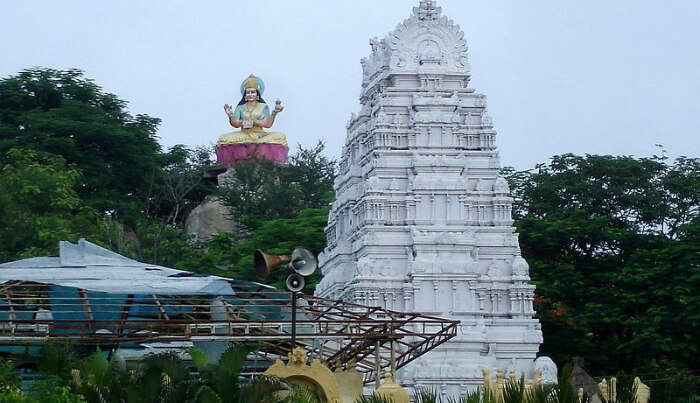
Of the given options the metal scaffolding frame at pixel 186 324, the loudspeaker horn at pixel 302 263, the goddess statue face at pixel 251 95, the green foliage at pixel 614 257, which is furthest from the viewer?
the goddess statue face at pixel 251 95

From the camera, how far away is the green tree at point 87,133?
71438mm

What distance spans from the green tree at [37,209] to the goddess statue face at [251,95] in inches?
953

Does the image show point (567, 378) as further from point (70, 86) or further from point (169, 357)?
point (70, 86)

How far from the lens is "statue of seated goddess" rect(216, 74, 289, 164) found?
283ft

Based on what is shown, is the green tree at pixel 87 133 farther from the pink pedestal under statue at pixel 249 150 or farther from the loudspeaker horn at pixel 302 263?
the loudspeaker horn at pixel 302 263

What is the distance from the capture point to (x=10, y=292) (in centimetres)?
3203

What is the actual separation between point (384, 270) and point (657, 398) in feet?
46.2

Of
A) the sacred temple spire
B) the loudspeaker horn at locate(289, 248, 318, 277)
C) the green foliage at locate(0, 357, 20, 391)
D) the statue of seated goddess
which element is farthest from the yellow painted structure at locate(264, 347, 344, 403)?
the statue of seated goddess

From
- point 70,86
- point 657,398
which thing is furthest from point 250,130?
point 657,398

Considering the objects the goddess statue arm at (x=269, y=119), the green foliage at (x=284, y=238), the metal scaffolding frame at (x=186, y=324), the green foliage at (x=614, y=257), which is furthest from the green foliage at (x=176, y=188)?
the metal scaffolding frame at (x=186, y=324)

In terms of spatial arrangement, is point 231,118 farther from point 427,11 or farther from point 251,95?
point 427,11

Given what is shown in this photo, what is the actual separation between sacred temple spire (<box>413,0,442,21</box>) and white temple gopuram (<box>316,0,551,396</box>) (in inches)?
2.0

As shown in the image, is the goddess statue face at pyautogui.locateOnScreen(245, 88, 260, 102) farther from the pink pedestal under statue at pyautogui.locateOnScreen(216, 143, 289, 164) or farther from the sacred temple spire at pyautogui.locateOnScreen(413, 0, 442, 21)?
the sacred temple spire at pyautogui.locateOnScreen(413, 0, 442, 21)

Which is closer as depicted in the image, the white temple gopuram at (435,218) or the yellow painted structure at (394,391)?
the yellow painted structure at (394,391)
